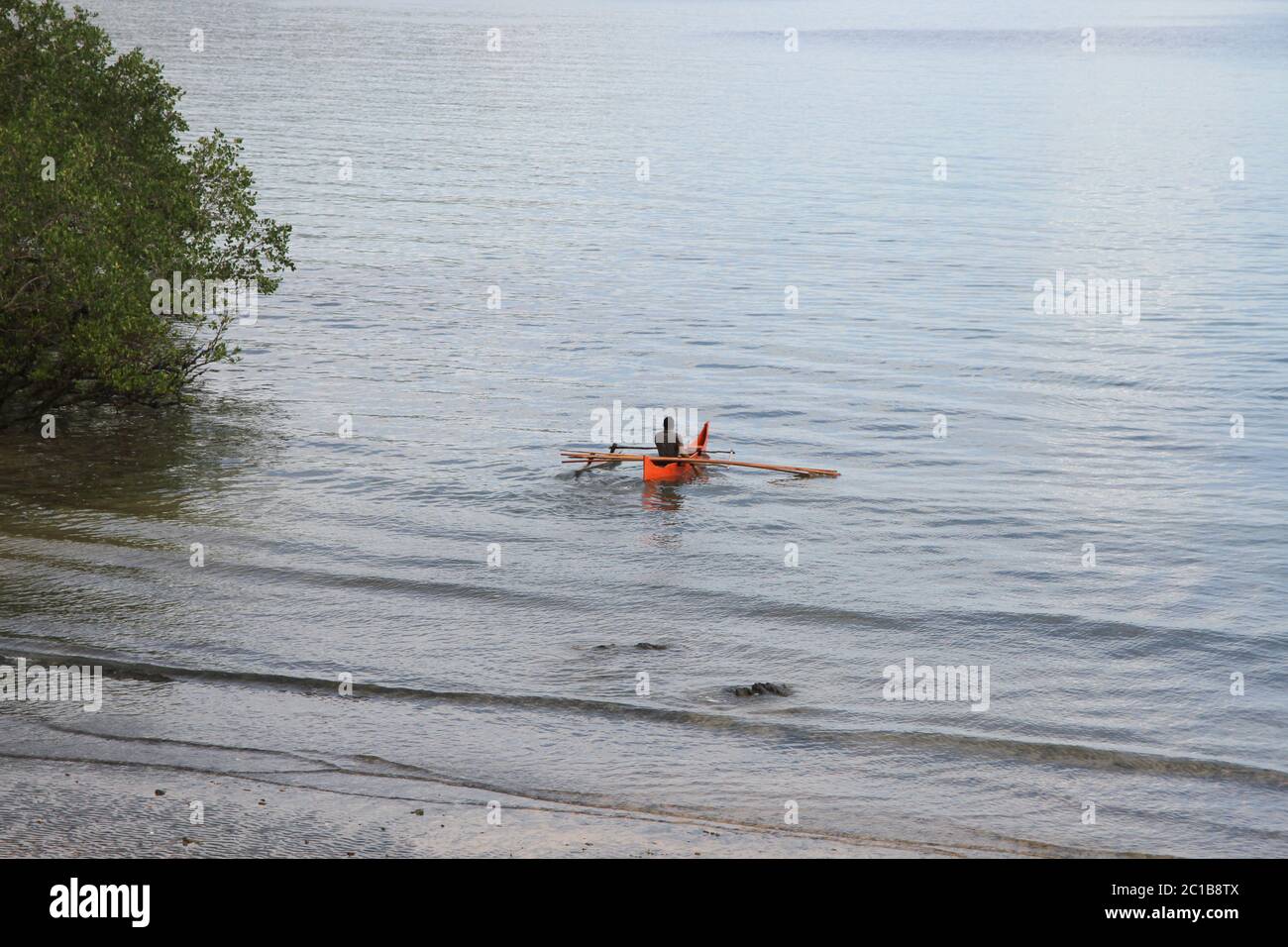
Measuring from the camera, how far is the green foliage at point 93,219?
1313 inches

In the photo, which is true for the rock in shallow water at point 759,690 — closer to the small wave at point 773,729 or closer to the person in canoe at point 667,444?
the small wave at point 773,729

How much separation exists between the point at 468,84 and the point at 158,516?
123753 millimetres

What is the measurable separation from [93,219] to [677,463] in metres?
15.1

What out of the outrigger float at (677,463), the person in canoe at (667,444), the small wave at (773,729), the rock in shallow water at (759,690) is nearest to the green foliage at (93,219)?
the outrigger float at (677,463)

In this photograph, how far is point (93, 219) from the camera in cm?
3412

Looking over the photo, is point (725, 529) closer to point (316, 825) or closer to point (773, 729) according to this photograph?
point (773, 729)

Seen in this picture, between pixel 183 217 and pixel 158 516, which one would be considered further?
pixel 183 217

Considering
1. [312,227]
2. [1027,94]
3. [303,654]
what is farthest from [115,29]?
[303,654]

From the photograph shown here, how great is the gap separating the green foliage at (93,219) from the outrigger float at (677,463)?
10558mm

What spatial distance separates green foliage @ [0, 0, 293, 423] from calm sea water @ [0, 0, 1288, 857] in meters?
2.15

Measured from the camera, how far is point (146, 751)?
18.6 m

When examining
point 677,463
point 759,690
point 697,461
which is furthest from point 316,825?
point 677,463
